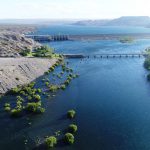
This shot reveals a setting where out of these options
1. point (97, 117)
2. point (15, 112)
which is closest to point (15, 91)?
point (15, 112)

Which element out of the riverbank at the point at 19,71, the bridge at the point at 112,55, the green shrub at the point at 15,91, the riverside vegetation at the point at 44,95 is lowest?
the bridge at the point at 112,55

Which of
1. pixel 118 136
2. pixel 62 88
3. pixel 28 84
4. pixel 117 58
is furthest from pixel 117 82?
pixel 117 58

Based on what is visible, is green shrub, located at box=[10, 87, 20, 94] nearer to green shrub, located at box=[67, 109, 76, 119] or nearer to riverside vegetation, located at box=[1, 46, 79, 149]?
riverside vegetation, located at box=[1, 46, 79, 149]

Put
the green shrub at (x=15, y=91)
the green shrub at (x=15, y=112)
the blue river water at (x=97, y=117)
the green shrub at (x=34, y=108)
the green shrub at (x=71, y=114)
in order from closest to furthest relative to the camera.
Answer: the blue river water at (x=97, y=117), the green shrub at (x=71, y=114), the green shrub at (x=15, y=112), the green shrub at (x=34, y=108), the green shrub at (x=15, y=91)

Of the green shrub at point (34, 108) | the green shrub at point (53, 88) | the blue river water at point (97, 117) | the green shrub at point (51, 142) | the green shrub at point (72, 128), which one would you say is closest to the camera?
the green shrub at point (51, 142)

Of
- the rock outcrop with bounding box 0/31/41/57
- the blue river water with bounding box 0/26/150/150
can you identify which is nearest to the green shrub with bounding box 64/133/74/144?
the blue river water with bounding box 0/26/150/150

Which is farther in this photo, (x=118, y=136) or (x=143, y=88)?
(x=143, y=88)

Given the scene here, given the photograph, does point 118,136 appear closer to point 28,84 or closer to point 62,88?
point 62,88

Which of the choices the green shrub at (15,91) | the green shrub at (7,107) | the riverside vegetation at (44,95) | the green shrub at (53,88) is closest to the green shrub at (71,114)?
the riverside vegetation at (44,95)

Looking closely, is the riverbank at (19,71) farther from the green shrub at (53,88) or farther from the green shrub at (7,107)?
the green shrub at (7,107)

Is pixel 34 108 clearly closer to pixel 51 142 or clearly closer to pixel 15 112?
pixel 15 112
